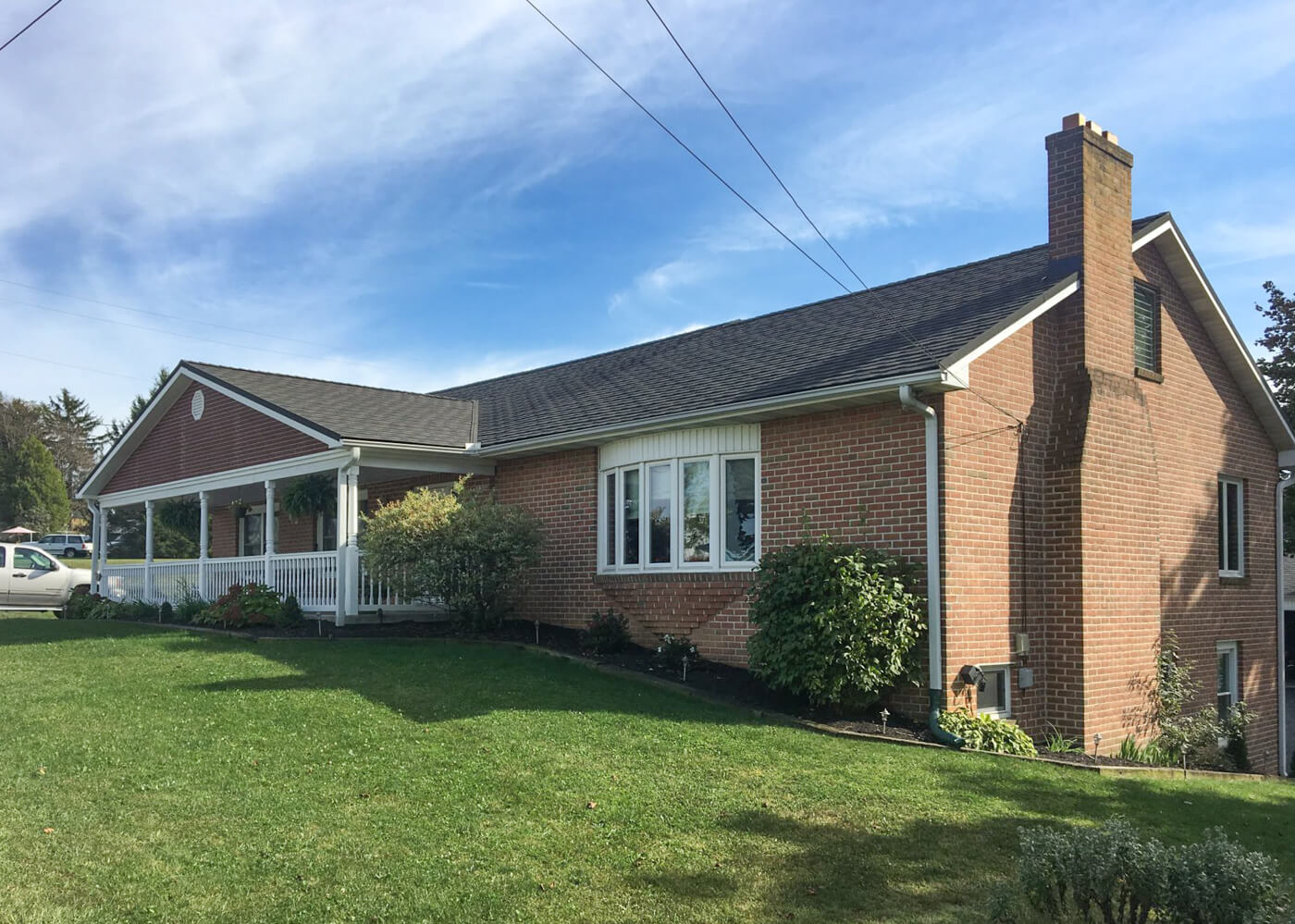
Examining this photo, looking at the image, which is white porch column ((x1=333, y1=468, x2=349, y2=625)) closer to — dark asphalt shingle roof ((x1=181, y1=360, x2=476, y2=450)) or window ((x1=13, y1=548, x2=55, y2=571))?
dark asphalt shingle roof ((x1=181, y1=360, x2=476, y2=450))

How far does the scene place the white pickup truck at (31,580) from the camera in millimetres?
21781

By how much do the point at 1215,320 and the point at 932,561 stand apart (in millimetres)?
7682

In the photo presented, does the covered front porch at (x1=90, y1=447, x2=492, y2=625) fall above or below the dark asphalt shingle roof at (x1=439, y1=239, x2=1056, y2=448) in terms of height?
below

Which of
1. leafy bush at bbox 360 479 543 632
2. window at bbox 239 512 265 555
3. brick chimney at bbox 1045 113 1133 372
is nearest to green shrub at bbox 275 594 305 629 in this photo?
leafy bush at bbox 360 479 543 632

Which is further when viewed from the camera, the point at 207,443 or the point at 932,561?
the point at 207,443

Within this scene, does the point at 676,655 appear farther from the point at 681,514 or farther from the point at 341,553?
the point at 341,553

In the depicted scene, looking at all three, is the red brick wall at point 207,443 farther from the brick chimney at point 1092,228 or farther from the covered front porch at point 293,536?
the brick chimney at point 1092,228

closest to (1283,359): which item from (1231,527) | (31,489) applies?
(1231,527)

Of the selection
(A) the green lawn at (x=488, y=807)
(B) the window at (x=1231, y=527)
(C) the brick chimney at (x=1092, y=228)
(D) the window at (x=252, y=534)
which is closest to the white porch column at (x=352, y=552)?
(A) the green lawn at (x=488, y=807)

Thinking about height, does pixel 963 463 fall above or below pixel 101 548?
above

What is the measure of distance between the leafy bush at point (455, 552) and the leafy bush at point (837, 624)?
190 inches

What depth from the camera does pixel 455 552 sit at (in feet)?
48.3

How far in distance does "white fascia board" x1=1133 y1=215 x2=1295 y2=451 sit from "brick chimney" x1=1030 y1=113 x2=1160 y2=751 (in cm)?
114

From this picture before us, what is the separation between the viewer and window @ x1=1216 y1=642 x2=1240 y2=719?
15.6 meters
